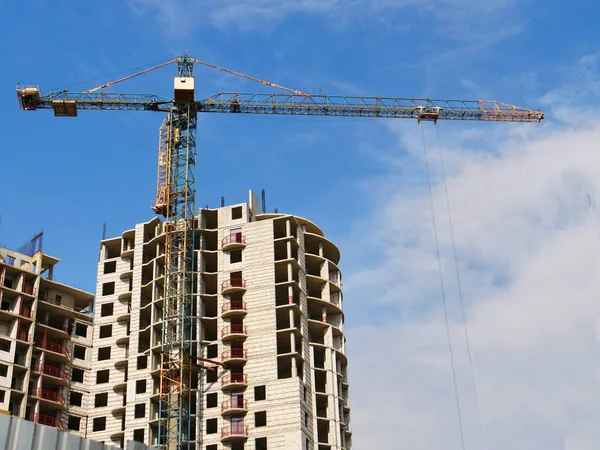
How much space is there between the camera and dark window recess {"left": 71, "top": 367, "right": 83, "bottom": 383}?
121 metres

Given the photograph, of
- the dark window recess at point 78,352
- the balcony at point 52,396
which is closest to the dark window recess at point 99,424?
the balcony at point 52,396

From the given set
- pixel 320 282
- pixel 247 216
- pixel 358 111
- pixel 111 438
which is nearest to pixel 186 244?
pixel 247 216

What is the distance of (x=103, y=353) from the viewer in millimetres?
118438

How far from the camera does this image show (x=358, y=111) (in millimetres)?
130125

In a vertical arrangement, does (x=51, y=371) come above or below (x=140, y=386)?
above

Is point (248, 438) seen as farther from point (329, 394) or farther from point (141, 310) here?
point (141, 310)

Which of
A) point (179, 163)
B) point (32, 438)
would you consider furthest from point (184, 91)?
point (32, 438)

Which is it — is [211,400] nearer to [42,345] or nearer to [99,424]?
[99,424]

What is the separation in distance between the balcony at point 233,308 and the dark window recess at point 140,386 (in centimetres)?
1258

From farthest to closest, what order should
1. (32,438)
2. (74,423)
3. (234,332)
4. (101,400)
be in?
1. (74,423)
2. (101,400)
3. (234,332)
4. (32,438)

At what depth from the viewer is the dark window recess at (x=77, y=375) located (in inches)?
4766

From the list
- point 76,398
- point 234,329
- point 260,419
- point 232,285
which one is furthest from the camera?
point 76,398

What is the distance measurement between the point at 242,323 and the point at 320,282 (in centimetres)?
1266

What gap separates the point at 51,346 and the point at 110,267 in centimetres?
1308
